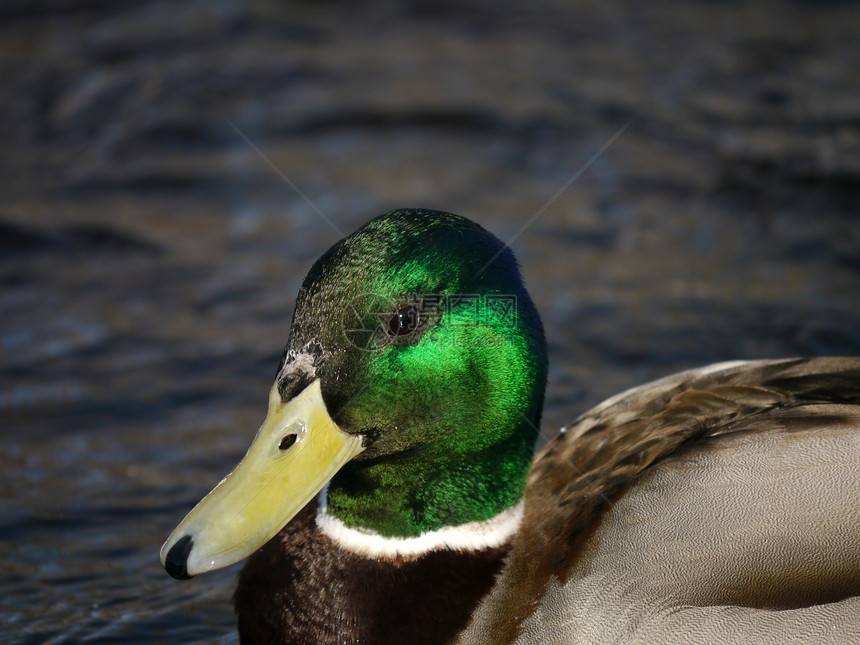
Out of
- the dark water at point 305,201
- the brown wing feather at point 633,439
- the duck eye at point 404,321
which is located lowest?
the dark water at point 305,201

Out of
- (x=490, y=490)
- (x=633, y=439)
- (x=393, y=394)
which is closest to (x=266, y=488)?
(x=393, y=394)

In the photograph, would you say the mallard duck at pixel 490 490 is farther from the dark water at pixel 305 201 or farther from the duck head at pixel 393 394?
the dark water at pixel 305 201

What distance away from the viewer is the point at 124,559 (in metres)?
4.73

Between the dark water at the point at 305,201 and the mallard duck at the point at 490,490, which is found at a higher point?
the mallard duck at the point at 490,490

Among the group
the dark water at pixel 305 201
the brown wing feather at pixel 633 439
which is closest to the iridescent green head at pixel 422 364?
the brown wing feather at pixel 633 439

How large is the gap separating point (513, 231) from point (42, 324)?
2773mm

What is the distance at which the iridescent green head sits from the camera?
135 inches

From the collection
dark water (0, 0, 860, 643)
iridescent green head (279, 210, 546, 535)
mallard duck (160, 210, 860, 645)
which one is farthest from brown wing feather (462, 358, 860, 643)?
dark water (0, 0, 860, 643)

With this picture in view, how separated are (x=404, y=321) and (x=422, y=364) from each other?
5.8 inches

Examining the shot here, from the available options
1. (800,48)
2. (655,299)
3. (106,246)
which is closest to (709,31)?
(800,48)

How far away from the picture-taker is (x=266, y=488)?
3.35 m

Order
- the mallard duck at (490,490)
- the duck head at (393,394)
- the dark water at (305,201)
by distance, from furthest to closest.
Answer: the dark water at (305,201)
the duck head at (393,394)
the mallard duck at (490,490)

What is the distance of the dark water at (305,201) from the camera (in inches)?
211

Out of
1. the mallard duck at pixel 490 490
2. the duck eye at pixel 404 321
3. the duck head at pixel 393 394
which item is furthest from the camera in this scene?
the duck eye at pixel 404 321
